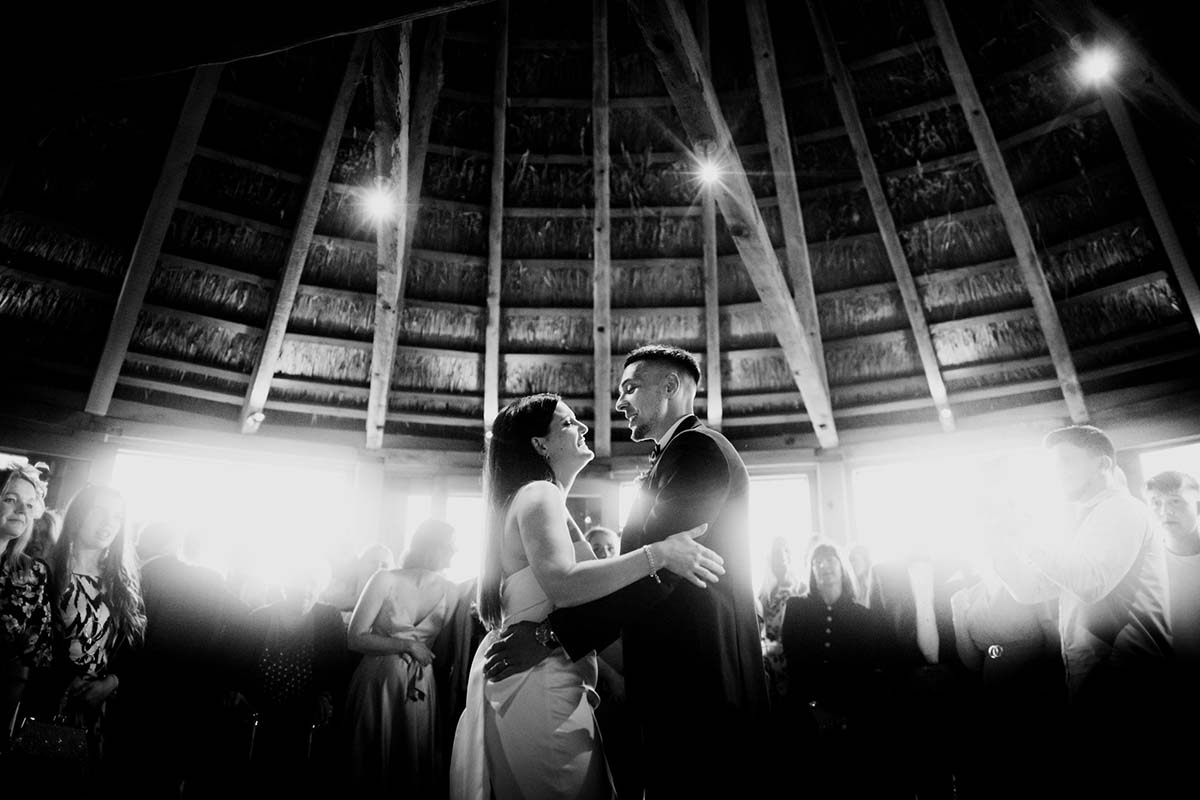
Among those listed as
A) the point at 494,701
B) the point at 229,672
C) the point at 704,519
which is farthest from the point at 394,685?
the point at 704,519

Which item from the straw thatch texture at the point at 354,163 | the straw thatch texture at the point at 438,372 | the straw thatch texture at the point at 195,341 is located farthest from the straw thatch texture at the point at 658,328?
the straw thatch texture at the point at 195,341

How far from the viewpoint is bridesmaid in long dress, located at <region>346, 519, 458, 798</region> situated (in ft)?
11.7

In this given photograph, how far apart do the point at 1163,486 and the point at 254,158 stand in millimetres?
7331

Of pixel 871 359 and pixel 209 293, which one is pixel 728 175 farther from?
pixel 209 293

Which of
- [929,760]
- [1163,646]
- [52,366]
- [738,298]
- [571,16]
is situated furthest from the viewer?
[738,298]

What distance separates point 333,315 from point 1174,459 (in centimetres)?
872

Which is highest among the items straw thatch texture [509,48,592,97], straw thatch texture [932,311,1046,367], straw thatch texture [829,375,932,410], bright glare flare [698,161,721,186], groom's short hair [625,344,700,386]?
straw thatch texture [509,48,592,97]

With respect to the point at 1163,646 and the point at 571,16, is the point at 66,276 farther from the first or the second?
the point at 1163,646

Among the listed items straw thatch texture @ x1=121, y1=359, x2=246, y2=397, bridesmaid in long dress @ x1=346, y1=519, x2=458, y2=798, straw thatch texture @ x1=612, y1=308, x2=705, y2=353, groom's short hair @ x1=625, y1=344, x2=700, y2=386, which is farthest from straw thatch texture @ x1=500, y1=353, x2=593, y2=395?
groom's short hair @ x1=625, y1=344, x2=700, y2=386

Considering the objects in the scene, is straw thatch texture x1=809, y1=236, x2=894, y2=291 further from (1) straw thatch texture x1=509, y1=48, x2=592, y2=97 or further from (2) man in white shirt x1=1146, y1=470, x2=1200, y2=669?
(2) man in white shirt x1=1146, y1=470, x2=1200, y2=669

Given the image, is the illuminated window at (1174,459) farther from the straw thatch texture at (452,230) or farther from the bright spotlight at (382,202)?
the bright spotlight at (382,202)

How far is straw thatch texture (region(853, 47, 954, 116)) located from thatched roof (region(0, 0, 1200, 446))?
0.07ft

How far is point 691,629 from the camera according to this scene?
1926 mm

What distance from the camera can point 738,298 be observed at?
25.5 ft
